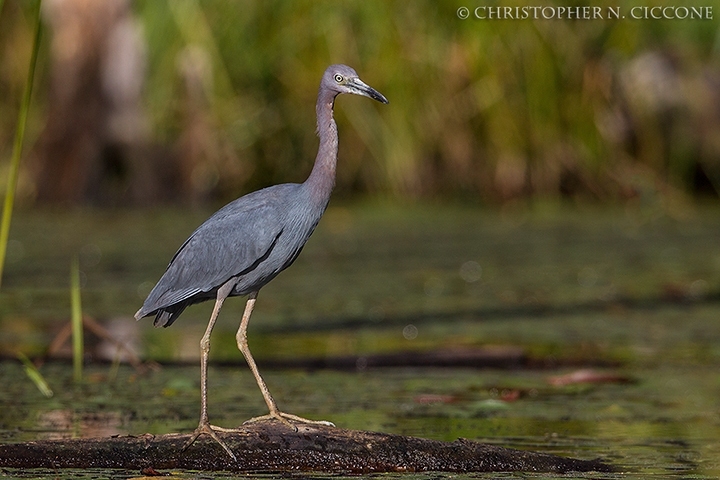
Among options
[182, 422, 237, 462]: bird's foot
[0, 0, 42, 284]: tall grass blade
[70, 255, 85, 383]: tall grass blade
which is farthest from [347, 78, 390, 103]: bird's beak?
[70, 255, 85, 383]: tall grass blade

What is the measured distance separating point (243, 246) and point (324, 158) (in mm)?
415

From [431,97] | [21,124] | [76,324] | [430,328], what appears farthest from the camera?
[431,97]

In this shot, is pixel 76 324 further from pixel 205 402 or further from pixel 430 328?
pixel 430 328

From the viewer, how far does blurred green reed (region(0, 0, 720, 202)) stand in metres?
11.9

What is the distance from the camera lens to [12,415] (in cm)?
512

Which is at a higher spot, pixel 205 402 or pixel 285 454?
pixel 205 402

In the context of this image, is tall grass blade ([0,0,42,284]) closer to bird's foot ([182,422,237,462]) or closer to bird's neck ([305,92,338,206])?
bird's neck ([305,92,338,206])

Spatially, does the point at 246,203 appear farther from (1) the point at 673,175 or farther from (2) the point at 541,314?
(1) the point at 673,175

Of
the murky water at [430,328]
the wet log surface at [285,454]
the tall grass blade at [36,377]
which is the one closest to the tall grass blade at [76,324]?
the murky water at [430,328]

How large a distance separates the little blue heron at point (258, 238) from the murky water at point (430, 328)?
0.57 meters

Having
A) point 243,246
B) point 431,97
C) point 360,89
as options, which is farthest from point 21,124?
point 431,97

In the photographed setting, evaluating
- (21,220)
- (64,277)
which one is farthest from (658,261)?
(21,220)

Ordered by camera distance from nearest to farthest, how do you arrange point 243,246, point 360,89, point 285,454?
1. point 285,454
2. point 243,246
3. point 360,89

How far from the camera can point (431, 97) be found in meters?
12.1
